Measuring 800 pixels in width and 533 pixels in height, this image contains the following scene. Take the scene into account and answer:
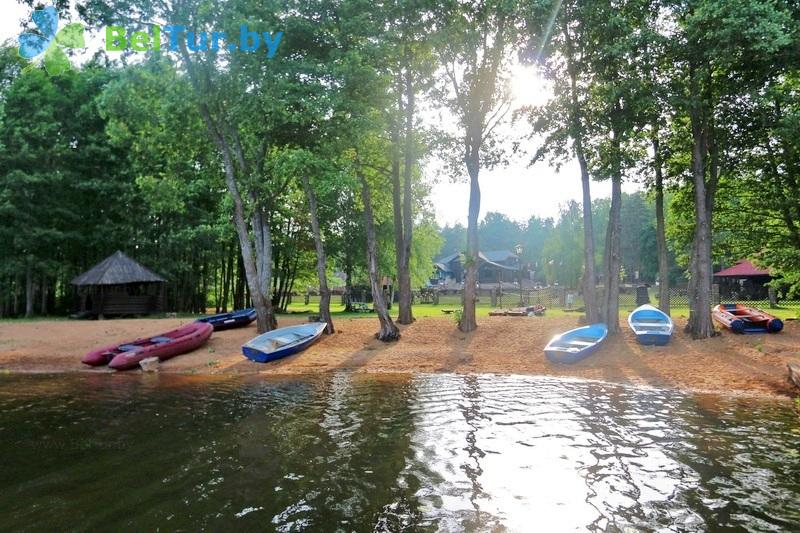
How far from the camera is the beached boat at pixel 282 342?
1875cm

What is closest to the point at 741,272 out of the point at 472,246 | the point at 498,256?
the point at 472,246

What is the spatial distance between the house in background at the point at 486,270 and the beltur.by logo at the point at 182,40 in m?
54.1

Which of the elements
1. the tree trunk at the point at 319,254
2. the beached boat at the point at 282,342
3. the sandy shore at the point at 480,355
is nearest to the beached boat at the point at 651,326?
the sandy shore at the point at 480,355

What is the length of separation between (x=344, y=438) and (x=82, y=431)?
500cm

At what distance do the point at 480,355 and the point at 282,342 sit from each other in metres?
7.18

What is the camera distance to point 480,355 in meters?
18.8

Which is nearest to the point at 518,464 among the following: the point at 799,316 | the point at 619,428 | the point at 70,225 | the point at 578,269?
the point at 619,428

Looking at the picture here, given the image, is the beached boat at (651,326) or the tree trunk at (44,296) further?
the tree trunk at (44,296)

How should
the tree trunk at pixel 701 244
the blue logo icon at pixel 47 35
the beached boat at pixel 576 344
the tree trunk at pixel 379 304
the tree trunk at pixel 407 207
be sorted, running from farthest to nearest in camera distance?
1. the tree trunk at pixel 407 207
2. the tree trunk at pixel 379 304
3. the tree trunk at pixel 701 244
4. the beached boat at pixel 576 344
5. the blue logo icon at pixel 47 35

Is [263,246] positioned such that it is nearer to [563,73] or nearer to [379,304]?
[379,304]

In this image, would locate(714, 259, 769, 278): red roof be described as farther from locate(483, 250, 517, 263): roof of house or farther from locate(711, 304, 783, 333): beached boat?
locate(483, 250, 517, 263): roof of house

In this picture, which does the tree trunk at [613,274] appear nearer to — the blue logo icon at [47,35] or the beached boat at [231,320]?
the beached boat at [231,320]

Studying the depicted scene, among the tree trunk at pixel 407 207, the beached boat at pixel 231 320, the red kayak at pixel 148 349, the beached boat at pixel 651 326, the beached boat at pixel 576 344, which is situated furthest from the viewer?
the beached boat at pixel 231 320

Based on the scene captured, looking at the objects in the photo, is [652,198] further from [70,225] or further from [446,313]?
[70,225]
